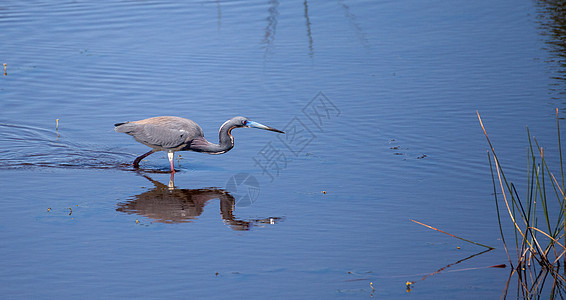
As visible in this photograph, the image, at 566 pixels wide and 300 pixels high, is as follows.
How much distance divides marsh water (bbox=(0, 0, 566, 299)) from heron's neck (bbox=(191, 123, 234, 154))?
259 millimetres

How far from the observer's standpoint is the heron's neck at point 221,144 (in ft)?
30.4

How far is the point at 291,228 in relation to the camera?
7.20 meters

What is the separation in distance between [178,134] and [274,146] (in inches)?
58.4

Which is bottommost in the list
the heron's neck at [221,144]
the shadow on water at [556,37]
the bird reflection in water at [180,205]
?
the bird reflection in water at [180,205]

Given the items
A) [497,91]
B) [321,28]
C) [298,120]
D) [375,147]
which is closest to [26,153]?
[298,120]

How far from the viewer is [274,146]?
10.2 m

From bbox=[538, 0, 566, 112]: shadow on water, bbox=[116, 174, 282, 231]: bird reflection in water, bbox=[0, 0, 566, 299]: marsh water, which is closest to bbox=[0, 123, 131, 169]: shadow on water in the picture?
bbox=[0, 0, 566, 299]: marsh water

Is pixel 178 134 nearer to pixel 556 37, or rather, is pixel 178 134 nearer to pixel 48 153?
pixel 48 153

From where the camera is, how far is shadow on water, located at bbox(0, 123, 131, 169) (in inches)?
368

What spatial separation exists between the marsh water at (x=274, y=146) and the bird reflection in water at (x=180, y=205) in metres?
0.03

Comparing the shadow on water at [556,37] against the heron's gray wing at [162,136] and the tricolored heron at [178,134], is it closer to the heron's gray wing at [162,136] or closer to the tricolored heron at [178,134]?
the tricolored heron at [178,134]

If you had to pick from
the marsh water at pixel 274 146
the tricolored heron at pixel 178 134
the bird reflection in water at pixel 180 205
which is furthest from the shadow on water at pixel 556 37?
the bird reflection in water at pixel 180 205

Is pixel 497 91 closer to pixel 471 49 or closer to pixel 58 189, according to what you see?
pixel 471 49

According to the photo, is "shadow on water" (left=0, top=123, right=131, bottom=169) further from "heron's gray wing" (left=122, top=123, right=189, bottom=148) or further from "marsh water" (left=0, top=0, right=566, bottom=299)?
"heron's gray wing" (left=122, top=123, right=189, bottom=148)
